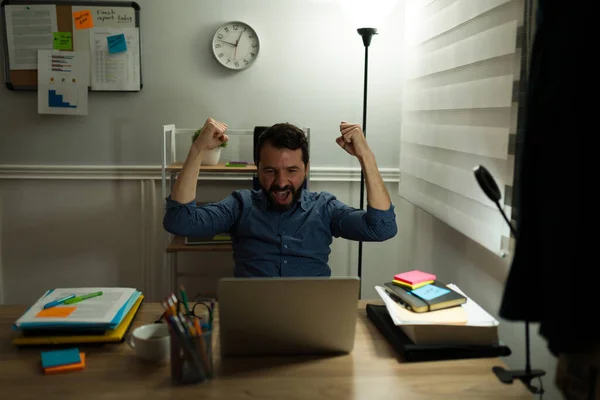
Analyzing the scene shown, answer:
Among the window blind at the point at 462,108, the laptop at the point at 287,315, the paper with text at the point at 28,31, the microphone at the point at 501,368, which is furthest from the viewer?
the paper with text at the point at 28,31

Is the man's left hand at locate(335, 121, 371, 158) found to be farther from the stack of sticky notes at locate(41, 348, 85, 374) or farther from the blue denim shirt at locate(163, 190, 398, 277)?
the stack of sticky notes at locate(41, 348, 85, 374)

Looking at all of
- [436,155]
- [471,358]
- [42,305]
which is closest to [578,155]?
[471,358]

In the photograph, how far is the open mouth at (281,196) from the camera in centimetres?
190

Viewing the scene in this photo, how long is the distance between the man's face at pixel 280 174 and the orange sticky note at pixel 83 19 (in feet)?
4.66

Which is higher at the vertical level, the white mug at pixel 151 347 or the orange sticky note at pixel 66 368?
the white mug at pixel 151 347

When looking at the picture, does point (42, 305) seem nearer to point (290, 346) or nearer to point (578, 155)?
point (290, 346)

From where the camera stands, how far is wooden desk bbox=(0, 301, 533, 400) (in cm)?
108

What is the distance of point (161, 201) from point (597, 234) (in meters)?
2.50

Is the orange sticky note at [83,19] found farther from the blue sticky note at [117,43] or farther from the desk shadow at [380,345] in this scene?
the desk shadow at [380,345]

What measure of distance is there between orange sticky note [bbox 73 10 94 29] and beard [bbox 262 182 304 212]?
148 cm

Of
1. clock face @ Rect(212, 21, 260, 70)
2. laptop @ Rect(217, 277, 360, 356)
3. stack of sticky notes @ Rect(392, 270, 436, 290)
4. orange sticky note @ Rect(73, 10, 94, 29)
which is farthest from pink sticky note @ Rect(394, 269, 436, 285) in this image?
orange sticky note @ Rect(73, 10, 94, 29)

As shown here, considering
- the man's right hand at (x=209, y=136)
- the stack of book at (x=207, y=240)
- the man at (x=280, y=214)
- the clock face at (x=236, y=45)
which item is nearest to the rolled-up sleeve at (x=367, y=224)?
the man at (x=280, y=214)

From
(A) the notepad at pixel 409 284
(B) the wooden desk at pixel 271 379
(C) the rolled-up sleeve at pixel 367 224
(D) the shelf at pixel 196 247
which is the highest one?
(C) the rolled-up sleeve at pixel 367 224

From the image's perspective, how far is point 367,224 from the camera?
6.14 ft
